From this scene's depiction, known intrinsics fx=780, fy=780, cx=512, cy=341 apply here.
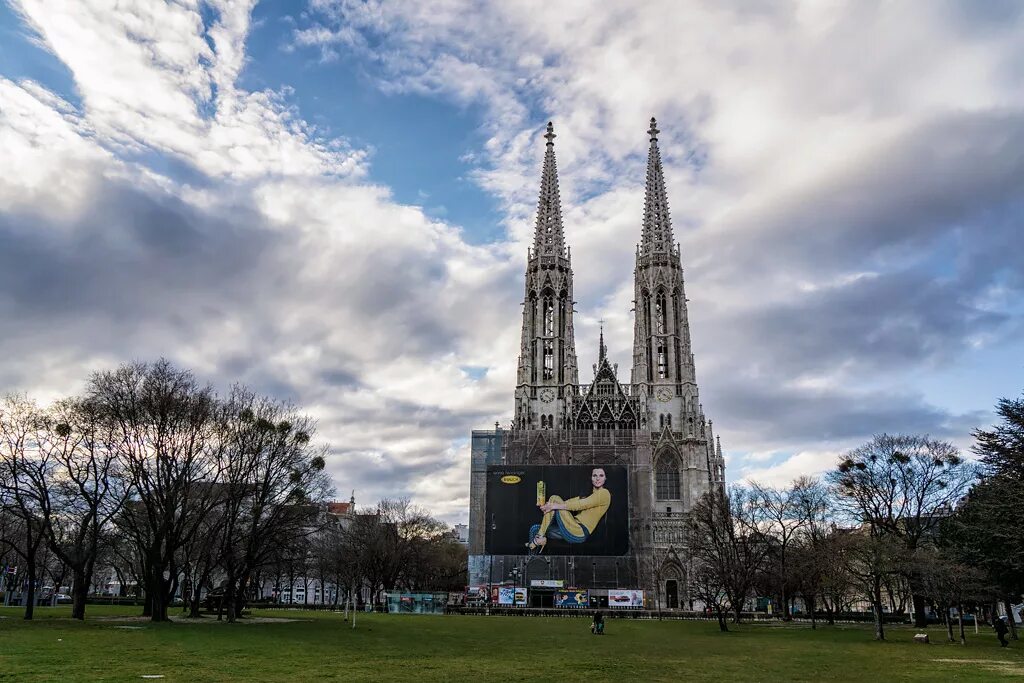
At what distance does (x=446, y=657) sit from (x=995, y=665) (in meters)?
16.5

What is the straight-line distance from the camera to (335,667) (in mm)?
19844

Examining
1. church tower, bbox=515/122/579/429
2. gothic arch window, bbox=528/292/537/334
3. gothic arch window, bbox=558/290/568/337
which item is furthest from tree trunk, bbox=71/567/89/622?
gothic arch window, bbox=558/290/568/337

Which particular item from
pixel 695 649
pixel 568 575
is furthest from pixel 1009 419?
pixel 568 575

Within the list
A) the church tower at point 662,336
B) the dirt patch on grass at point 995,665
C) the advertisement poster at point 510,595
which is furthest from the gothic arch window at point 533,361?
the dirt patch on grass at point 995,665

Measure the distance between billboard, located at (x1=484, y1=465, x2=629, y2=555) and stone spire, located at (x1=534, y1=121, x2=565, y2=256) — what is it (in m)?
31.8

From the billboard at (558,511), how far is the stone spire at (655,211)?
31.5 metres

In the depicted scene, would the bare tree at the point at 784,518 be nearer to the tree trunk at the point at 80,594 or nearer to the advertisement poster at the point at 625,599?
the advertisement poster at the point at 625,599

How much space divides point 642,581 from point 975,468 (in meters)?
38.0

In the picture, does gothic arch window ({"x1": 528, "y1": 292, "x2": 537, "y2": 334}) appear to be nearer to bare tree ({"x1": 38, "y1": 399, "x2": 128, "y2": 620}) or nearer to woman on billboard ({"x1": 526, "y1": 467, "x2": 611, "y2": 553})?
woman on billboard ({"x1": 526, "y1": 467, "x2": 611, "y2": 553})

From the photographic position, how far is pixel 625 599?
70.1 meters

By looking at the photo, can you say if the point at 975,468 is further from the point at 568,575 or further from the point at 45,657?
the point at 45,657

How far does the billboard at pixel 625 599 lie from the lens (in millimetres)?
69875

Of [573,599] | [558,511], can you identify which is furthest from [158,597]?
[558,511]

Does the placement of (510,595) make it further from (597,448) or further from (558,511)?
(597,448)
